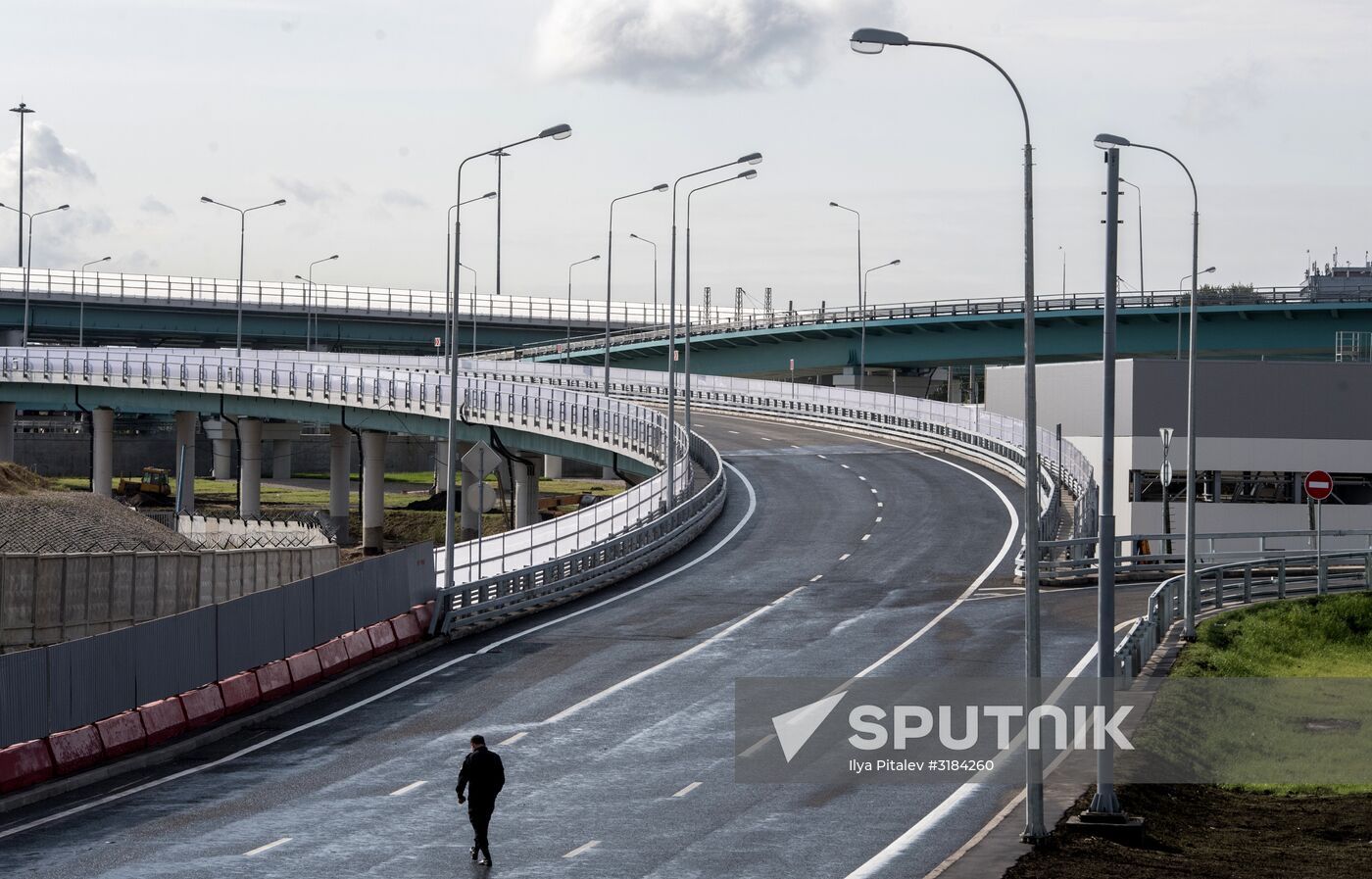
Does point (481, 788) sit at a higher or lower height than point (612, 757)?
higher

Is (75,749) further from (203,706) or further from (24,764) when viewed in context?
(203,706)

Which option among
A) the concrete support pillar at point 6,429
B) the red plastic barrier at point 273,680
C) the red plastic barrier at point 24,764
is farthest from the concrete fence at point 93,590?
the concrete support pillar at point 6,429

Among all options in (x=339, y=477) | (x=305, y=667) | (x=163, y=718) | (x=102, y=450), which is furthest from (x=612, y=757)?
(x=102, y=450)

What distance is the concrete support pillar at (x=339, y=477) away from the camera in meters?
97.6

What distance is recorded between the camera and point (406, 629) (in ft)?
110

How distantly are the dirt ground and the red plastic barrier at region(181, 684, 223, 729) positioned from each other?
43.4 ft

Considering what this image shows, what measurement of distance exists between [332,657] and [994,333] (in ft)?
253

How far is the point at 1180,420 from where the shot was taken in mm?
61906

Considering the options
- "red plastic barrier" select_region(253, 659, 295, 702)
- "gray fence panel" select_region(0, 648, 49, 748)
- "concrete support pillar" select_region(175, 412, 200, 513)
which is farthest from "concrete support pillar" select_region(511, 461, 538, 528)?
"gray fence panel" select_region(0, 648, 49, 748)

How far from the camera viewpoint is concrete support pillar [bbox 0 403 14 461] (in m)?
107

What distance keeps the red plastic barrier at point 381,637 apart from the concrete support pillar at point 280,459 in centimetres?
10579

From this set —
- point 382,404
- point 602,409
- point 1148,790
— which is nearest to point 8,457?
point 382,404

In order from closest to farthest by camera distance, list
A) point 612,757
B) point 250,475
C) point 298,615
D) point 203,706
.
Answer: point 612,757 < point 203,706 < point 298,615 < point 250,475

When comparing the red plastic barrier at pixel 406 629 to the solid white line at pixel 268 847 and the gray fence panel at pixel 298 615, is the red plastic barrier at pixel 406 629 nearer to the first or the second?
the gray fence panel at pixel 298 615
